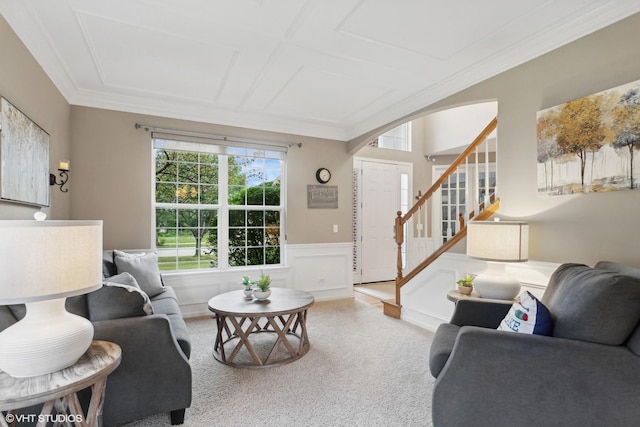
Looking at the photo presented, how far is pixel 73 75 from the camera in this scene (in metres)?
3.08

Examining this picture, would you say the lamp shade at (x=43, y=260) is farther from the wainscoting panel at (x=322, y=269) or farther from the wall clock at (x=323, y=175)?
the wall clock at (x=323, y=175)

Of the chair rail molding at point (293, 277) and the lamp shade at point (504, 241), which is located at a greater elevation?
the lamp shade at point (504, 241)

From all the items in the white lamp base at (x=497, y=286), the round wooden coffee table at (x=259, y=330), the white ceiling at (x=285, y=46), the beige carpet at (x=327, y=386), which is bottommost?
the beige carpet at (x=327, y=386)

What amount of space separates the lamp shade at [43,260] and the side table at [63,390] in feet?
1.01

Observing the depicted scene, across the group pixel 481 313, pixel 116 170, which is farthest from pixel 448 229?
pixel 116 170

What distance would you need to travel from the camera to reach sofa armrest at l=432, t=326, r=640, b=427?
1.33m

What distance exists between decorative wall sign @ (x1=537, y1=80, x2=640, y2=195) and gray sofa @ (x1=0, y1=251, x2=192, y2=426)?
2.76 m

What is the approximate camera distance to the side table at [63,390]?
1.13 meters

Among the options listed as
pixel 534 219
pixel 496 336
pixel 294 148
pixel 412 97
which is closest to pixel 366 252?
pixel 294 148

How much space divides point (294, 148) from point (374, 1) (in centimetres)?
267

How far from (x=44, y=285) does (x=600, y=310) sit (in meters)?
2.21

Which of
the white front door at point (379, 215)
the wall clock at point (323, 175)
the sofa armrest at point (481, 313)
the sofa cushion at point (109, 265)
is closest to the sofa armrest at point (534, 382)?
the sofa armrest at point (481, 313)

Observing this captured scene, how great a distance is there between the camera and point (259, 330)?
10.4ft

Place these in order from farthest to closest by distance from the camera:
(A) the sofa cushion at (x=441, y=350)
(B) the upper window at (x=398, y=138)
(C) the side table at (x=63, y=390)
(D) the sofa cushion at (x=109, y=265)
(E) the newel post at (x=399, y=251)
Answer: (B) the upper window at (x=398, y=138) < (E) the newel post at (x=399, y=251) < (D) the sofa cushion at (x=109, y=265) < (A) the sofa cushion at (x=441, y=350) < (C) the side table at (x=63, y=390)
